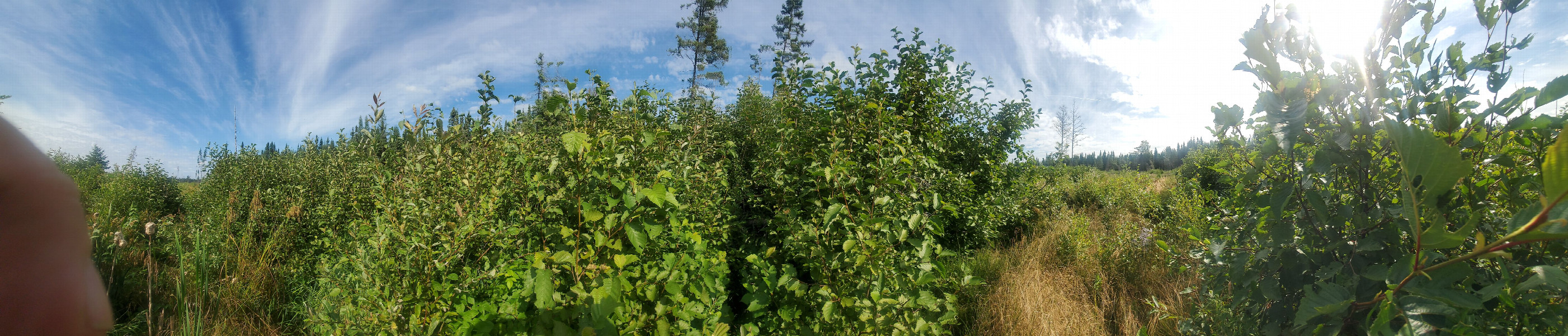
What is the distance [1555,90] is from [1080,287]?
15.2 feet

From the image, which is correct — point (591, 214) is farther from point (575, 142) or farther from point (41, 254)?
point (41, 254)

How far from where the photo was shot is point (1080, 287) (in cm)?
506

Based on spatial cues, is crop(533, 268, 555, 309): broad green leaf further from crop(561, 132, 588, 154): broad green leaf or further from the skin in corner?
the skin in corner

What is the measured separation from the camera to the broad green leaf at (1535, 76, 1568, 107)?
963 millimetres

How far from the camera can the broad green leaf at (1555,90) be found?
963 mm

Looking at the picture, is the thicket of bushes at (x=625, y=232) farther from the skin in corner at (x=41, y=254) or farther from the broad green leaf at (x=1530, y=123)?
the broad green leaf at (x=1530, y=123)

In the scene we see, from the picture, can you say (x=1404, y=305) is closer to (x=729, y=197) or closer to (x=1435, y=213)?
(x=1435, y=213)

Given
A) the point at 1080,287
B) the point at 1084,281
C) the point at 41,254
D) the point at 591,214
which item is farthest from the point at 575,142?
the point at 1084,281

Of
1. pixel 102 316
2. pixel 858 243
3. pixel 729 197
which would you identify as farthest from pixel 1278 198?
pixel 729 197

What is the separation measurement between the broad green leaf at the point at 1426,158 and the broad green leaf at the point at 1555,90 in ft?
2.36

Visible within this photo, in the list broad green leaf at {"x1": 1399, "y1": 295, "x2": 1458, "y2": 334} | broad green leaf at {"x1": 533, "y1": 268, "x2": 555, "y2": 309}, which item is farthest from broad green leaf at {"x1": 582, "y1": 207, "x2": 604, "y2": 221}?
broad green leaf at {"x1": 1399, "y1": 295, "x2": 1458, "y2": 334}

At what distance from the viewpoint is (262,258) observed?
587 centimetres

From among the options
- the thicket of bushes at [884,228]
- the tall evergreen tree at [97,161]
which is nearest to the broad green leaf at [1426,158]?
the thicket of bushes at [884,228]

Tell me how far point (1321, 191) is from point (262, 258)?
940 cm
